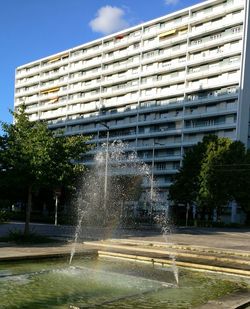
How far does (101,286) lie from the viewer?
11422 millimetres

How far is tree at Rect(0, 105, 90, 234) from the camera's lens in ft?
68.1

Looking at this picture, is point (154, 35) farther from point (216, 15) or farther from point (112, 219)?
point (112, 219)

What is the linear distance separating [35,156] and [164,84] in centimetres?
6531

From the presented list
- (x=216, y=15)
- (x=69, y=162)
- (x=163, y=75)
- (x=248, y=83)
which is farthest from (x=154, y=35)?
(x=69, y=162)

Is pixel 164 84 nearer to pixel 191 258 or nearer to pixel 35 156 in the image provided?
pixel 35 156

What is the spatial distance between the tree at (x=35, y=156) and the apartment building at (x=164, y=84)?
52.8m

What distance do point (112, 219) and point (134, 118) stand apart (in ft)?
148

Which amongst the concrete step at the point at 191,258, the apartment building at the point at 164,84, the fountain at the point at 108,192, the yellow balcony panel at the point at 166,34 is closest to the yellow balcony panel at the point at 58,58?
the apartment building at the point at 164,84

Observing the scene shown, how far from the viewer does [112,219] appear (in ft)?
148

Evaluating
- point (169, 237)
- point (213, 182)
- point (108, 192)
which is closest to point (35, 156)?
point (169, 237)

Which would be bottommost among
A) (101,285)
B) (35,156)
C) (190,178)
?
(101,285)

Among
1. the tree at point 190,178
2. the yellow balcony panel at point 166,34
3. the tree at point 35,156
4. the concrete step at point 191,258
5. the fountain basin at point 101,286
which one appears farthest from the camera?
the yellow balcony panel at point 166,34

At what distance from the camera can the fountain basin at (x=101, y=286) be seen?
9594mm

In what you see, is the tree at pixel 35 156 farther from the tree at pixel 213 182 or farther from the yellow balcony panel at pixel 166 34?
the yellow balcony panel at pixel 166 34
